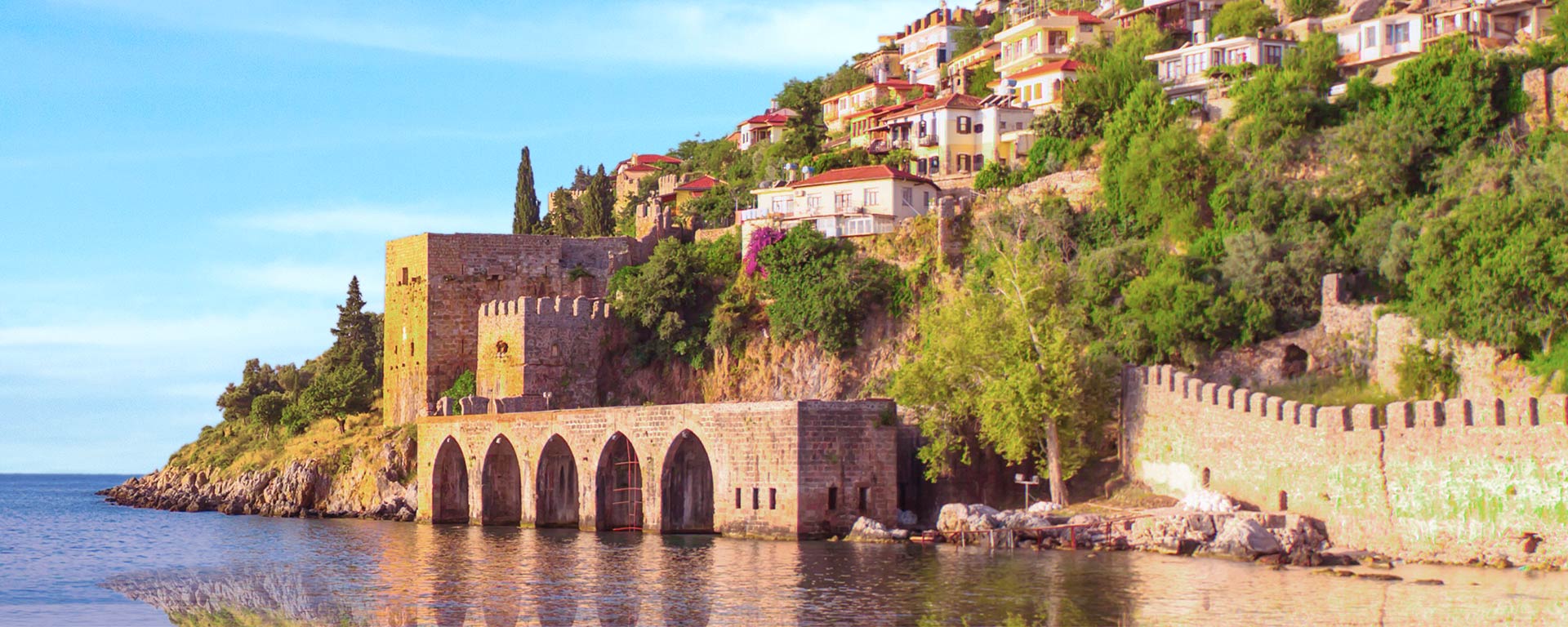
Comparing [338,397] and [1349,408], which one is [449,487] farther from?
Answer: [1349,408]

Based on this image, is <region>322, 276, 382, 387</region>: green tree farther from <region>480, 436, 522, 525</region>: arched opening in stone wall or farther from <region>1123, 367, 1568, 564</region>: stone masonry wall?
<region>1123, 367, 1568, 564</region>: stone masonry wall

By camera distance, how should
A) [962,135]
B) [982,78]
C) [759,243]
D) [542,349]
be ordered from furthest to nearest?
1. [982,78]
2. [962,135]
3. [759,243]
4. [542,349]

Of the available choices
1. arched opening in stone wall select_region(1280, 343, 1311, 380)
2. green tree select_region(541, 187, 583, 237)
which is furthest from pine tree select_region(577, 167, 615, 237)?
arched opening in stone wall select_region(1280, 343, 1311, 380)

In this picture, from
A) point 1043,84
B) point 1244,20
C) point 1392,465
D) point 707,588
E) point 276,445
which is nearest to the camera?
point 707,588

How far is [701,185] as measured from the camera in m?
76.9

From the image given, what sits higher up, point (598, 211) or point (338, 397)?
point (598, 211)

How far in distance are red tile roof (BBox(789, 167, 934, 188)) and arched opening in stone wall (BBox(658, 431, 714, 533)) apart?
17713 millimetres

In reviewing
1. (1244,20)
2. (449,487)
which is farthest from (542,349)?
(1244,20)

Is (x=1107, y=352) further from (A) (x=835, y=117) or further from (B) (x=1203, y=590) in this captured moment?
(A) (x=835, y=117)

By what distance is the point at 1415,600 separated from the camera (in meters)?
24.5

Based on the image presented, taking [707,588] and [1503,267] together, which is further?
[1503,267]

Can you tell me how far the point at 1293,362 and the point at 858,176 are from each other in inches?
789

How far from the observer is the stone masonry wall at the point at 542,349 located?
56188 millimetres

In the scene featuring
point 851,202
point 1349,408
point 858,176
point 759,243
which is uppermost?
point 858,176
